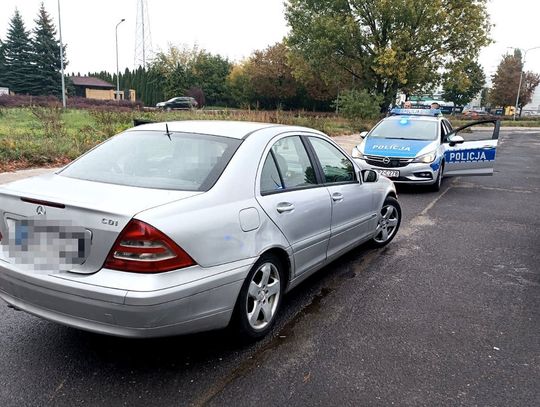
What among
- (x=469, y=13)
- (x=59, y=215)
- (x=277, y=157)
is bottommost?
(x=59, y=215)

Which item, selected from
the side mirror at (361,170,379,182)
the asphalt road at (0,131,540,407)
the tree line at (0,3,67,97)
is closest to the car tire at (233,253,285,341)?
the asphalt road at (0,131,540,407)

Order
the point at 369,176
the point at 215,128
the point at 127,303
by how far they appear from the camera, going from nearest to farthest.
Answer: the point at 127,303 → the point at 215,128 → the point at 369,176

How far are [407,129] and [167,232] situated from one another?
9.11 m

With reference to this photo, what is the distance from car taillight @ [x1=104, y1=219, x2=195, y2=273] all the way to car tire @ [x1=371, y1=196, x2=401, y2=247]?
3.26 m

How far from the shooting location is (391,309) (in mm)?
3900

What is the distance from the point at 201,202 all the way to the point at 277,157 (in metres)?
0.98

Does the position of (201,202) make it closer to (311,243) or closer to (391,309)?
(311,243)

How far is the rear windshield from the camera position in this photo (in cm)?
305

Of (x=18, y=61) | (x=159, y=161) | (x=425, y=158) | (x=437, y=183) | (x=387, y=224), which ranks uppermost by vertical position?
(x=18, y=61)

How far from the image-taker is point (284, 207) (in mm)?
3367

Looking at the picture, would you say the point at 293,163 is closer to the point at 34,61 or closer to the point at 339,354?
the point at 339,354

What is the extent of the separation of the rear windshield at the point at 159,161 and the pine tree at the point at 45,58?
6011cm

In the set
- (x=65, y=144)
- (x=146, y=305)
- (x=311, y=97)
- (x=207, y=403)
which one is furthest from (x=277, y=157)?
(x=311, y=97)

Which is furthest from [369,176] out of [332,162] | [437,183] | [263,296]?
[437,183]
